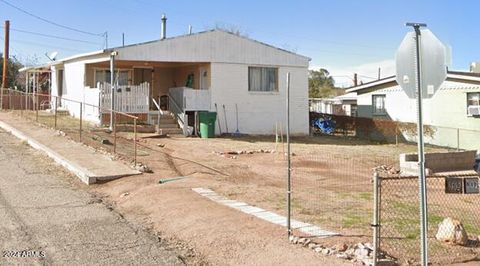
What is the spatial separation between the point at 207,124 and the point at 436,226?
15.7 metres

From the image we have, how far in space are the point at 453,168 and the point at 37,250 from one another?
14516mm

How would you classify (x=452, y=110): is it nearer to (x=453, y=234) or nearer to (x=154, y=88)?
(x=154, y=88)

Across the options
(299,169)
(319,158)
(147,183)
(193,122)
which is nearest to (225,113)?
(193,122)

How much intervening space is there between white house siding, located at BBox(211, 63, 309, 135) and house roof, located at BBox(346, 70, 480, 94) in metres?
4.83

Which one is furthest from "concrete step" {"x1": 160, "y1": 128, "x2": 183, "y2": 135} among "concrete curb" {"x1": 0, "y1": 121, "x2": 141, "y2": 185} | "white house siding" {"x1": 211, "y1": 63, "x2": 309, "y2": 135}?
"concrete curb" {"x1": 0, "y1": 121, "x2": 141, "y2": 185}

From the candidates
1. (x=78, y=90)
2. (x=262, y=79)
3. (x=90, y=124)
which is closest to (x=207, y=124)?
(x=262, y=79)

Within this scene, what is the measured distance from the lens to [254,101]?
2503 centimetres

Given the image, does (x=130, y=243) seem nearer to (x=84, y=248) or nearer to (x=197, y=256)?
(x=84, y=248)

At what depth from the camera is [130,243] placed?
6891 mm

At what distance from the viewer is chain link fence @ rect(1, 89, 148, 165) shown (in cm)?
1593

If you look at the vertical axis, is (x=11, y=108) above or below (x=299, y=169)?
above

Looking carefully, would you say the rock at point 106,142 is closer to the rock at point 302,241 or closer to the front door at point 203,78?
the front door at point 203,78

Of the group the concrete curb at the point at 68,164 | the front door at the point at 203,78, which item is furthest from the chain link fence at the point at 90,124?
the front door at the point at 203,78

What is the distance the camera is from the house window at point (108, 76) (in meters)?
26.6
